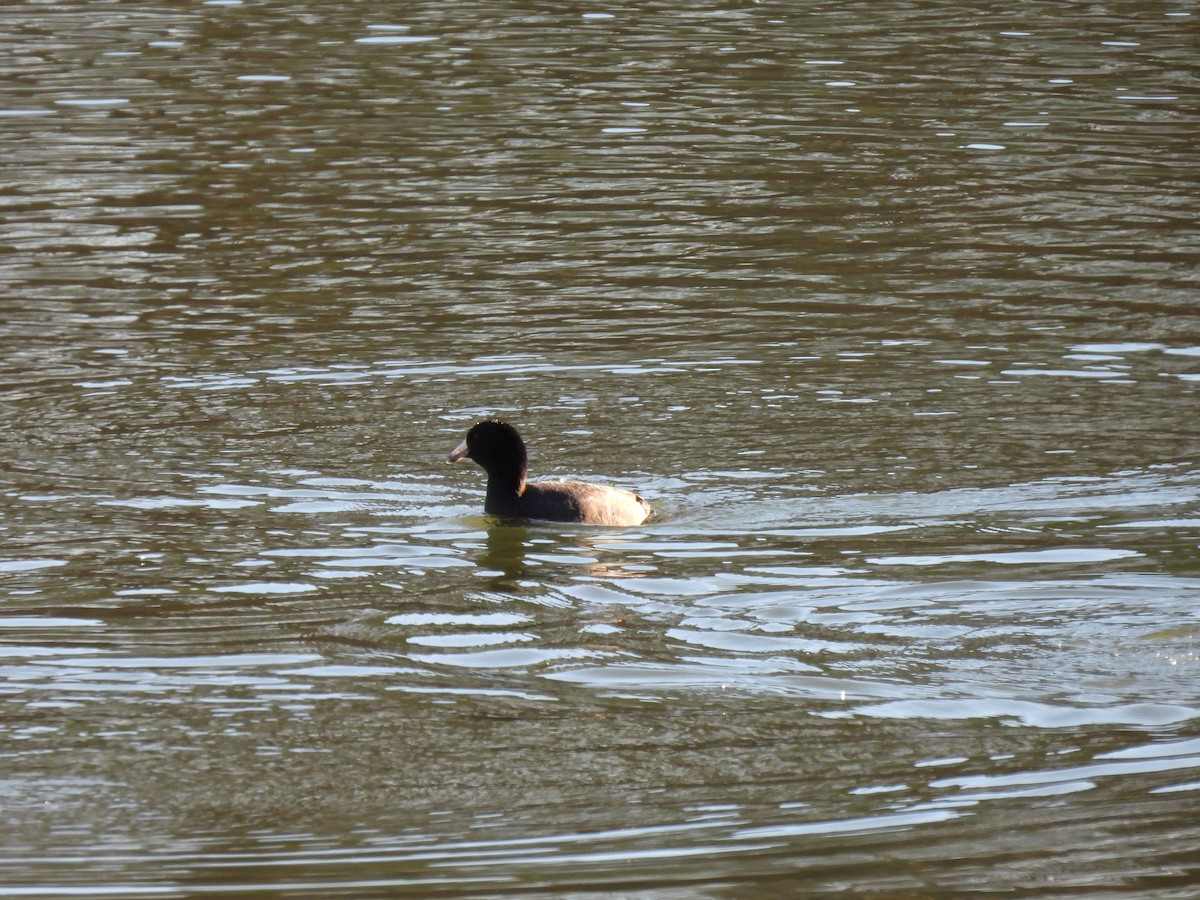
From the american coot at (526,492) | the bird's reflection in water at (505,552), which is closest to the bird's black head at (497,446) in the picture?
the american coot at (526,492)

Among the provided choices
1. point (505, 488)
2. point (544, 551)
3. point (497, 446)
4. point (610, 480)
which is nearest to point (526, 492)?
point (505, 488)

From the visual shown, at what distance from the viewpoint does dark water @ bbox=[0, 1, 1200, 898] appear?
23.8 feet

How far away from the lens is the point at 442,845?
699 centimetres

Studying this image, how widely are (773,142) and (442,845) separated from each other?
15.7 m

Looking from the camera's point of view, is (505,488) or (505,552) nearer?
(505,552)

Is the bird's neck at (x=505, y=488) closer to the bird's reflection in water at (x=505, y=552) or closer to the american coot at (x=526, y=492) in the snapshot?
the american coot at (x=526, y=492)

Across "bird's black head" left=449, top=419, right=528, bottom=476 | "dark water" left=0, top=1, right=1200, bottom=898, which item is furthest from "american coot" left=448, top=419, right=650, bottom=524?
"dark water" left=0, top=1, right=1200, bottom=898

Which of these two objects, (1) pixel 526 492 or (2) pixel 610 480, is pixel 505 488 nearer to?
(1) pixel 526 492

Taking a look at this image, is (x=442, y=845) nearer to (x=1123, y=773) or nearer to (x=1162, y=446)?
(x=1123, y=773)

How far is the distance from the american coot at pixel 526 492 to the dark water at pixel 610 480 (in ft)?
0.43

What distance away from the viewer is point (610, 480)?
479 inches

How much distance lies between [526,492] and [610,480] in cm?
78

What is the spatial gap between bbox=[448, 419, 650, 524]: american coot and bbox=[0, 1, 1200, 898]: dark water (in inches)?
5.1

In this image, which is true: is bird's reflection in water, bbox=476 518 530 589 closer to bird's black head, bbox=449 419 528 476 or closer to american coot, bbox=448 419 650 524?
american coot, bbox=448 419 650 524
